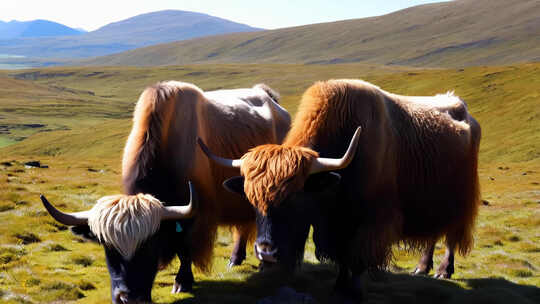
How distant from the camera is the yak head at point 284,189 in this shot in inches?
232

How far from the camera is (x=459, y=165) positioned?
8523 mm

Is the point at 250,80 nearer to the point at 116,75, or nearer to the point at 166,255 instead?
the point at 116,75

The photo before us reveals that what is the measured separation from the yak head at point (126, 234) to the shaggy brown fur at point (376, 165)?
1.23 metres

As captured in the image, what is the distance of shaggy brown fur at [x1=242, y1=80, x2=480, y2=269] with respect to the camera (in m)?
6.07

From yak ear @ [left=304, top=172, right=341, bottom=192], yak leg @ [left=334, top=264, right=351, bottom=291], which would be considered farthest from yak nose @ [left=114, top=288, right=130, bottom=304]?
yak leg @ [left=334, top=264, right=351, bottom=291]

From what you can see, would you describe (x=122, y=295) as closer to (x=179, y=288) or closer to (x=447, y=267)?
(x=179, y=288)

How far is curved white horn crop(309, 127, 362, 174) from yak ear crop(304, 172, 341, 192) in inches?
2.9

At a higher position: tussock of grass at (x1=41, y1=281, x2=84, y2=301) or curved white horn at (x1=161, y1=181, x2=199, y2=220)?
curved white horn at (x1=161, y1=181, x2=199, y2=220)

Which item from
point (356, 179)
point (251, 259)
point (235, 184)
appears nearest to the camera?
point (235, 184)

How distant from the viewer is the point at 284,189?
5.88 metres

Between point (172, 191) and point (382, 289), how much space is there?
3706mm

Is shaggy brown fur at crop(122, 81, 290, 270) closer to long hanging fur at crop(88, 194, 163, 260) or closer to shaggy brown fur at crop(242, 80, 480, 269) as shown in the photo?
long hanging fur at crop(88, 194, 163, 260)

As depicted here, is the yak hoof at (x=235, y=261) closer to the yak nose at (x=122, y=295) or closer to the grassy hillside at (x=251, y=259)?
the grassy hillside at (x=251, y=259)

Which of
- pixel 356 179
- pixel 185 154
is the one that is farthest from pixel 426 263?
pixel 185 154
